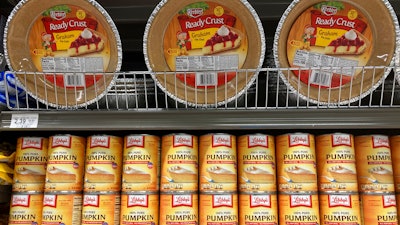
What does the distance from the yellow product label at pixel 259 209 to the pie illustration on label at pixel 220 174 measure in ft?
0.23

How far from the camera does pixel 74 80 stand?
1.28 meters

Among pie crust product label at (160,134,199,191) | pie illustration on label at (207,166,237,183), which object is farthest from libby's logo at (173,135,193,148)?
pie illustration on label at (207,166,237,183)

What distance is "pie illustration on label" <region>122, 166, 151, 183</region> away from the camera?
3.91 feet

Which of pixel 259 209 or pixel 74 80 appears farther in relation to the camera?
pixel 74 80

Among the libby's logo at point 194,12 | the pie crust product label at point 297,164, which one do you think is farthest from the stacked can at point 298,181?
the libby's logo at point 194,12

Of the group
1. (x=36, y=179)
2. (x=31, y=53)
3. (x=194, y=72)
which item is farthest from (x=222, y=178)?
(x=31, y=53)

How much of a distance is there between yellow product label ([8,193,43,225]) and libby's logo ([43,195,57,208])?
5 cm

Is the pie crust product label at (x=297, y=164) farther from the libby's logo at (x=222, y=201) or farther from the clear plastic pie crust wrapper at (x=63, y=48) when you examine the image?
A: the clear plastic pie crust wrapper at (x=63, y=48)

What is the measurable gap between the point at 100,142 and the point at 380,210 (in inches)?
34.5

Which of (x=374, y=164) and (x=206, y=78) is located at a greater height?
(x=206, y=78)

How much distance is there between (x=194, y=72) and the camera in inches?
48.4

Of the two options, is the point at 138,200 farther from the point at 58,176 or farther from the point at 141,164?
the point at 58,176

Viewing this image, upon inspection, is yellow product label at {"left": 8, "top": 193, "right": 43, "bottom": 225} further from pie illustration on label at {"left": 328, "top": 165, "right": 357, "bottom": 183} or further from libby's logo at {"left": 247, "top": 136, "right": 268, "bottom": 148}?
pie illustration on label at {"left": 328, "top": 165, "right": 357, "bottom": 183}

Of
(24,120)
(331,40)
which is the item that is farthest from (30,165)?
(331,40)
